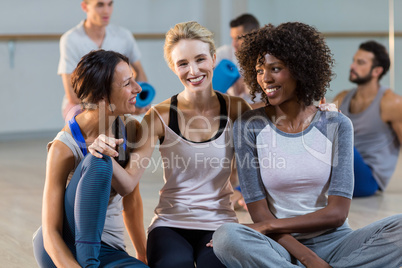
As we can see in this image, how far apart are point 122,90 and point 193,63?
25cm

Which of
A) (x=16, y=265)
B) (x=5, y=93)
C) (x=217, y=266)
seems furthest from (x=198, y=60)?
(x=5, y=93)

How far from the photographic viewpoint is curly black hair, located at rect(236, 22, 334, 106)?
1.74 metres

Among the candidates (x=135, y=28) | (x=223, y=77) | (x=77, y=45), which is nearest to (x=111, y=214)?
(x=223, y=77)

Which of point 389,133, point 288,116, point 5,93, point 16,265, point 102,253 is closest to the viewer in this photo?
point 102,253

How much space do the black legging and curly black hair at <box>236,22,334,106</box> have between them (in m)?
0.52

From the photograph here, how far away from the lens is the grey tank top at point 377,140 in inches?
129

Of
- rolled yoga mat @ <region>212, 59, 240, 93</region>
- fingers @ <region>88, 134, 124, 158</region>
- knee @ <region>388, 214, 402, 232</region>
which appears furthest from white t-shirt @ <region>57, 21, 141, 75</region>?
knee @ <region>388, 214, 402, 232</region>

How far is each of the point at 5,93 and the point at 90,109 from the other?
4.10 meters

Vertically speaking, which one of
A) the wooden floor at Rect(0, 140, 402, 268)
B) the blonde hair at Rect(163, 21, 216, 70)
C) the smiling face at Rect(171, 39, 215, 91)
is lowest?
the wooden floor at Rect(0, 140, 402, 268)

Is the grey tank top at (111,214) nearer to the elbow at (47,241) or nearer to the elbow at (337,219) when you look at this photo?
the elbow at (47,241)

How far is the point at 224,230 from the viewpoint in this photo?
1.59 meters

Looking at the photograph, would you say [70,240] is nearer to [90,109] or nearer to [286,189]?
[90,109]

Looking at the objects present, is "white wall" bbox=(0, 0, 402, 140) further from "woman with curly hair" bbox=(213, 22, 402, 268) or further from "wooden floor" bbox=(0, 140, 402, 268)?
"woman with curly hair" bbox=(213, 22, 402, 268)

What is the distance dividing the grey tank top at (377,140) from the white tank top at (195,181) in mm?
1657
